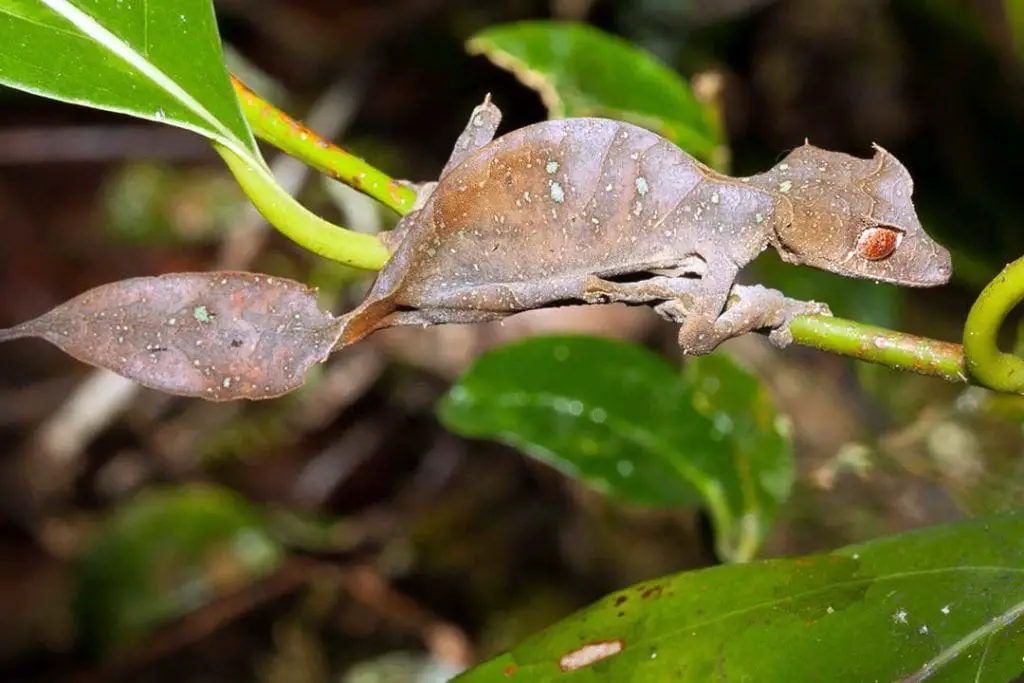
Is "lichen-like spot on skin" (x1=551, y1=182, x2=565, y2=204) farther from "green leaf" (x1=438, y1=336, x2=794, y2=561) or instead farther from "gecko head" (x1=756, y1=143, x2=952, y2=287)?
"green leaf" (x1=438, y1=336, x2=794, y2=561)

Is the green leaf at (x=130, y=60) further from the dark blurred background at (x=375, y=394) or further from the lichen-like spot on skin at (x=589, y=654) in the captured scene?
the dark blurred background at (x=375, y=394)

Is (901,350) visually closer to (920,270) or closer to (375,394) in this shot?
(920,270)

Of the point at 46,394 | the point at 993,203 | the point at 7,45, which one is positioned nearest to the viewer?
the point at 7,45

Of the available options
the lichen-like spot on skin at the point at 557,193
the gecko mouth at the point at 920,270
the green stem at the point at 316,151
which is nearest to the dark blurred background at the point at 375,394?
the gecko mouth at the point at 920,270

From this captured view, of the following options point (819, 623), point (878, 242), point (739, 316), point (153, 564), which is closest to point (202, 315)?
point (739, 316)

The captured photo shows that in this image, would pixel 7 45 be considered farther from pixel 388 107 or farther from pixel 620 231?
pixel 388 107

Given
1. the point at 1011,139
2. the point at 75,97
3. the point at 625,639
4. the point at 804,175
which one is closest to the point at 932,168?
the point at 1011,139
